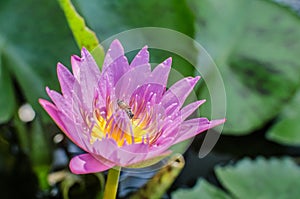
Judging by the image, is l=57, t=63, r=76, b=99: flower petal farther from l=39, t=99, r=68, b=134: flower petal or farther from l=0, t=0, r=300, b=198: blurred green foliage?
l=0, t=0, r=300, b=198: blurred green foliage

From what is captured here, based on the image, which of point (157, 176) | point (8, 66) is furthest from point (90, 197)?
point (8, 66)

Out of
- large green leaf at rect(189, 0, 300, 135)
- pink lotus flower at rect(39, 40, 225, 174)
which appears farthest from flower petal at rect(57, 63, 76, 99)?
large green leaf at rect(189, 0, 300, 135)

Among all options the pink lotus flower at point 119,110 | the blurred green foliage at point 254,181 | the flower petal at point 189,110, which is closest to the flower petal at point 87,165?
the pink lotus flower at point 119,110

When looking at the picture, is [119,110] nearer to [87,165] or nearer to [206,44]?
[87,165]

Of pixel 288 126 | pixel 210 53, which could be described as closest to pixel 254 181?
pixel 288 126


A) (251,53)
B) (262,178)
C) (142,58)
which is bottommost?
(262,178)

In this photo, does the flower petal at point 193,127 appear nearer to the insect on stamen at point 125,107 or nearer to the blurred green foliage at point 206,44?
the insect on stamen at point 125,107
